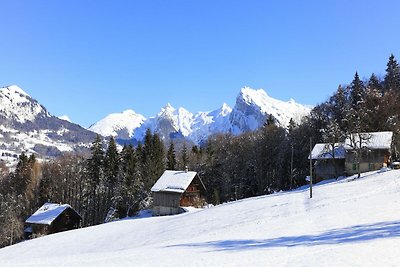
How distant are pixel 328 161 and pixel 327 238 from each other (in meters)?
47.9

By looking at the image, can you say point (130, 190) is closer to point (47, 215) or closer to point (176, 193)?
point (176, 193)

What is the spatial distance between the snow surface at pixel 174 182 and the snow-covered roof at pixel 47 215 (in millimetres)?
17592

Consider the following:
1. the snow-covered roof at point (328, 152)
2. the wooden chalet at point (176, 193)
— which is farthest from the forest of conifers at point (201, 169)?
the snow-covered roof at point (328, 152)

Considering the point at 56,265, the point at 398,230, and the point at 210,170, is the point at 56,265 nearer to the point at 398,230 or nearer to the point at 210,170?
the point at 398,230

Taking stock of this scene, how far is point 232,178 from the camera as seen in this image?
86438 mm

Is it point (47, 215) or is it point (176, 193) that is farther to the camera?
point (47, 215)

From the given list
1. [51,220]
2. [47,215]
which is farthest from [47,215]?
[51,220]

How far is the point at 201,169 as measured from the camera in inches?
3484

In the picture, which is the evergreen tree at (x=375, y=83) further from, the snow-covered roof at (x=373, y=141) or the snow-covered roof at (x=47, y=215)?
the snow-covered roof at (x=47, y=215)

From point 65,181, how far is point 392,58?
77.2m

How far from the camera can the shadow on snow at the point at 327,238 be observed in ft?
69.5

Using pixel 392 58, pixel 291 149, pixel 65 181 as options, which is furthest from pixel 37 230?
pixel 392 58

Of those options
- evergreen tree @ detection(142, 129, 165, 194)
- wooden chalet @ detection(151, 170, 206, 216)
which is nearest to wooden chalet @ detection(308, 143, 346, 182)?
wooden chalet @ detection(151, 170, 206, 216)

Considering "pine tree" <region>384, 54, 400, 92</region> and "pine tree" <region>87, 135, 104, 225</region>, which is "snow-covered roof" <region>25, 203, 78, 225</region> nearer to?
"pine tree" <region>87, 135, 104, 225</region>
